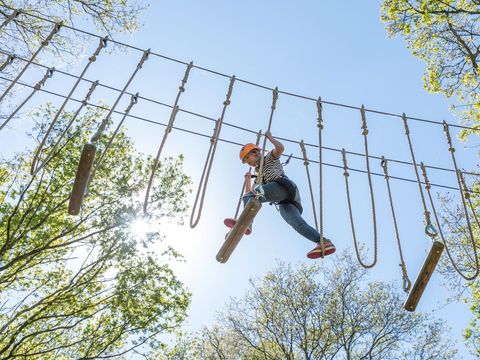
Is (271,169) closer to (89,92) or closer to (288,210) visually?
(288,210)

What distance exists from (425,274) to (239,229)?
1.85 meters

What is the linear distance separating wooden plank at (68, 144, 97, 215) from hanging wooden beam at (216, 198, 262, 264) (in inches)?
51.0

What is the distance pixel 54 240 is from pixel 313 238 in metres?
8.13

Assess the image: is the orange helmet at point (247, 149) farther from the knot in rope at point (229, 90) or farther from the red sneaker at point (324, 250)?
the red sneaker at point (324, 250)

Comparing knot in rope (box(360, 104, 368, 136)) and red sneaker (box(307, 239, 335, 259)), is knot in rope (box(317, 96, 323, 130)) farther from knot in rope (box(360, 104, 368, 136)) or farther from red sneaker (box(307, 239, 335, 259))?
red sneaker (box(307, 239, 335, 259))

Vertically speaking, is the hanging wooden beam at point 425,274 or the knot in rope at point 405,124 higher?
the knot in rope at point 405,124

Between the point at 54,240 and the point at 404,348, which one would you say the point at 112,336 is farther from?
the point at 404,348

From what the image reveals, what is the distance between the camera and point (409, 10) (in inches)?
357

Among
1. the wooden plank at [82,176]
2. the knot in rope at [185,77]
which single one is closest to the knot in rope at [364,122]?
the knot in rope at [185,77]

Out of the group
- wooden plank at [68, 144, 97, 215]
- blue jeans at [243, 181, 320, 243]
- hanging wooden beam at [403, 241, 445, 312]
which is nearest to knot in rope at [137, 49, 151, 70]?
wooden plank at [68, 144, 97, 215]

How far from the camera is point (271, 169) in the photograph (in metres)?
4.57

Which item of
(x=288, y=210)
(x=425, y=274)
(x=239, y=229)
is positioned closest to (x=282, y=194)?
(x=288, y=210)

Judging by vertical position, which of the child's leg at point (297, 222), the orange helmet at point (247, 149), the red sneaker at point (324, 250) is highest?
the orange helmet at point (247, 149)

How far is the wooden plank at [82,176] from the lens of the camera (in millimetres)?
3535
